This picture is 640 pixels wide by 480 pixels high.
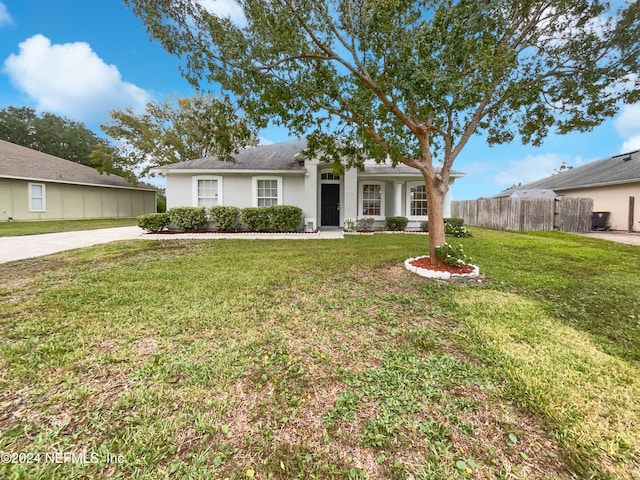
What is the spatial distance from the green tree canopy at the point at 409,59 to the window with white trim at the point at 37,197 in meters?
19.1

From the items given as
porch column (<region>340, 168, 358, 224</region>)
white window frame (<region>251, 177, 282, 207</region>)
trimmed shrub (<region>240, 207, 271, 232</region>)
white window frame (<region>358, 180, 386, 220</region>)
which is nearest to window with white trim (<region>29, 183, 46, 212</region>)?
trimmed shrub (<region>240, 207, 271, 232</region>)

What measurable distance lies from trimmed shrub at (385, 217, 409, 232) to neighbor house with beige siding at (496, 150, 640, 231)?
12.3m

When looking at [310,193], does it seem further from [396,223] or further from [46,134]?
[46,134]

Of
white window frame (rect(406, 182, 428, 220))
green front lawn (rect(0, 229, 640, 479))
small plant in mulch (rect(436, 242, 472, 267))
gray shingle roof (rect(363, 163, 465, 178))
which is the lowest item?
green front lawn (rect(0, 229, 640, 479))

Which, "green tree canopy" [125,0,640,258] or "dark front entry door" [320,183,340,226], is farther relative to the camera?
"dark front entry door" [320,183,340,226]

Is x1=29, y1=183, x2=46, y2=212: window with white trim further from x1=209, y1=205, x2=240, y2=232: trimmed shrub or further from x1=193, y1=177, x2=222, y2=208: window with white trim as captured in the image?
x1=209, y1=205, x2=240, y2=232: trimmed shrub

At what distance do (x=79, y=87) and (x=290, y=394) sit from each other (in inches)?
871

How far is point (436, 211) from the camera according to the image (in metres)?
5.87

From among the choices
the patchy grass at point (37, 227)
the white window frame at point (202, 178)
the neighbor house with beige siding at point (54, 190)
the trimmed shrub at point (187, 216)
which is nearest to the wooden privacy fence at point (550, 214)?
the white window frame at point (202, 178)

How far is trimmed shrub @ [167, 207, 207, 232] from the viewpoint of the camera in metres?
11.7

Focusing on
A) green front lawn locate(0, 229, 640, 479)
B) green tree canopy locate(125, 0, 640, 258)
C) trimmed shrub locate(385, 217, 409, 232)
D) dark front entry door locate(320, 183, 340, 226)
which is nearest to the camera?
green front lawn locate(0, 229, 640, 479)

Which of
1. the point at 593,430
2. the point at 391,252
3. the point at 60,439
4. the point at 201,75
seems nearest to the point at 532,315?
the point at 593,430

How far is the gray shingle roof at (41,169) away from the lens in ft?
55.4

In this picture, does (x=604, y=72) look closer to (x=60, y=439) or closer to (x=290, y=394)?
(x=290, y=394)
